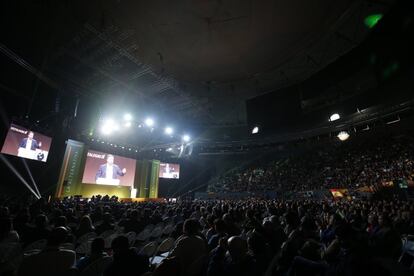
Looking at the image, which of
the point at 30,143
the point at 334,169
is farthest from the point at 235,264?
the point at 334,169

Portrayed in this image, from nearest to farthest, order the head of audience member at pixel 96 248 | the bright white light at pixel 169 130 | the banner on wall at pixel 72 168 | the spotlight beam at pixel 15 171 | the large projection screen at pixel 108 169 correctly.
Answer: the head of audience member at pixel 96 248, the spotlight beam at pixel 15 171, the banner on wall at pixel 72 168, the large projection screen at pixel 108 169, the bright white light at pixel 169 130

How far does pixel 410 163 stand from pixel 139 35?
20.4 metres

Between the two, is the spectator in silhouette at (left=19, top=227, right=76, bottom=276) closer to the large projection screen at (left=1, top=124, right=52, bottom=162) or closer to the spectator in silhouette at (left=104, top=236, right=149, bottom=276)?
the spectator in silhouette at (left=104, top=236, right=149, bottom=276)

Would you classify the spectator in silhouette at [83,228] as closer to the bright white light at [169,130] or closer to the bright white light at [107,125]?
the bright white light at [107,125]

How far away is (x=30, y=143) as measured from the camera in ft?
39.2

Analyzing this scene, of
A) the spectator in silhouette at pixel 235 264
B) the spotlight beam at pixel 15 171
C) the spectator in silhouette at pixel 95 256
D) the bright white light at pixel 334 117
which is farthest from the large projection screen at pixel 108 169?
the bright white light at pixel 334 117

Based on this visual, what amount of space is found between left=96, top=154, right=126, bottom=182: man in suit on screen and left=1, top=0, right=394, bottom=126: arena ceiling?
6.65m

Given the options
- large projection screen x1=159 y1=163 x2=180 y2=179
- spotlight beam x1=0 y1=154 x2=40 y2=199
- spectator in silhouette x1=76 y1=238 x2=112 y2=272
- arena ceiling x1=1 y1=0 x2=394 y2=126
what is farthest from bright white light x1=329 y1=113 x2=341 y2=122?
spotlight beam x1=0 y1=154 x2=40 y2=199

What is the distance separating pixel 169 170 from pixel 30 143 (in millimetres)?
16284

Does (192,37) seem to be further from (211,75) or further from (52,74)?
(52,74)

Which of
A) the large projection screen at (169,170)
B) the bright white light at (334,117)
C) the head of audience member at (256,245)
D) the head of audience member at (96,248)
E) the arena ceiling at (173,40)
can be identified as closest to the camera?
the head of audience member at (256,245)

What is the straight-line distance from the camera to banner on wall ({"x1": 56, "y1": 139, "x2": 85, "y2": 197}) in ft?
50.9

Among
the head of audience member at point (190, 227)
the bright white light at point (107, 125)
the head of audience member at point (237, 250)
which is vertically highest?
the bright white light at point (107, 125)

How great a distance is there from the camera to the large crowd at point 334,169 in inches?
653
